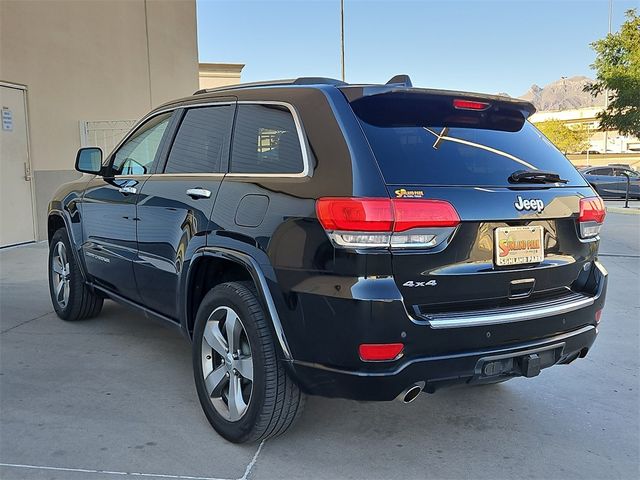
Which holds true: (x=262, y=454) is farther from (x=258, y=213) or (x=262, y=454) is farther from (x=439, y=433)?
(x=258, y=213)

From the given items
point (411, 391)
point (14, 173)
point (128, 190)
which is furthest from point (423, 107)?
point (14, 173)

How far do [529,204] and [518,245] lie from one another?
0.20 m

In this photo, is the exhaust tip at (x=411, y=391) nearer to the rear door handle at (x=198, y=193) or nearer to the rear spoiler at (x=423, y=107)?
the rear spoiler at (x=423, y=107)

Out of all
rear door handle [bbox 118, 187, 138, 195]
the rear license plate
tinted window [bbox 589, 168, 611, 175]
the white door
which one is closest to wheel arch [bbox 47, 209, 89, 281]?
rear door handle [bbox 118, 187, 138, 195]

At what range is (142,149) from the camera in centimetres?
439

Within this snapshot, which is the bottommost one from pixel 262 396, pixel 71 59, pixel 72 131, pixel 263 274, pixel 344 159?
pixel 262 396

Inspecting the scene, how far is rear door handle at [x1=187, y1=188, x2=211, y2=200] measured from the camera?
132 inches

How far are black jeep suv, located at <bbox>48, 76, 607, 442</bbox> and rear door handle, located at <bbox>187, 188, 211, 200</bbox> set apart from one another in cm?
1

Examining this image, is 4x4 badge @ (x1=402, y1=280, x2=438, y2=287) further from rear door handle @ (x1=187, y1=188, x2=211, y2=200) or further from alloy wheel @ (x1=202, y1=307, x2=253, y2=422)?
rear door handle @ (x1=187, y1=188, x2=211, y2=200)

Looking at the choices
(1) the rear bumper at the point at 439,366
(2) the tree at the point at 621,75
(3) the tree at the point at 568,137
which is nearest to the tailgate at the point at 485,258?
(1) the rear bumper at the point at 439,366

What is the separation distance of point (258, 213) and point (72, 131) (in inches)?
347

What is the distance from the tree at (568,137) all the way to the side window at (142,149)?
59979 mm

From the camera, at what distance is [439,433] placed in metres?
3.33

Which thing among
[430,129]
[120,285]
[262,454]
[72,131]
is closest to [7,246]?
[72,131]
